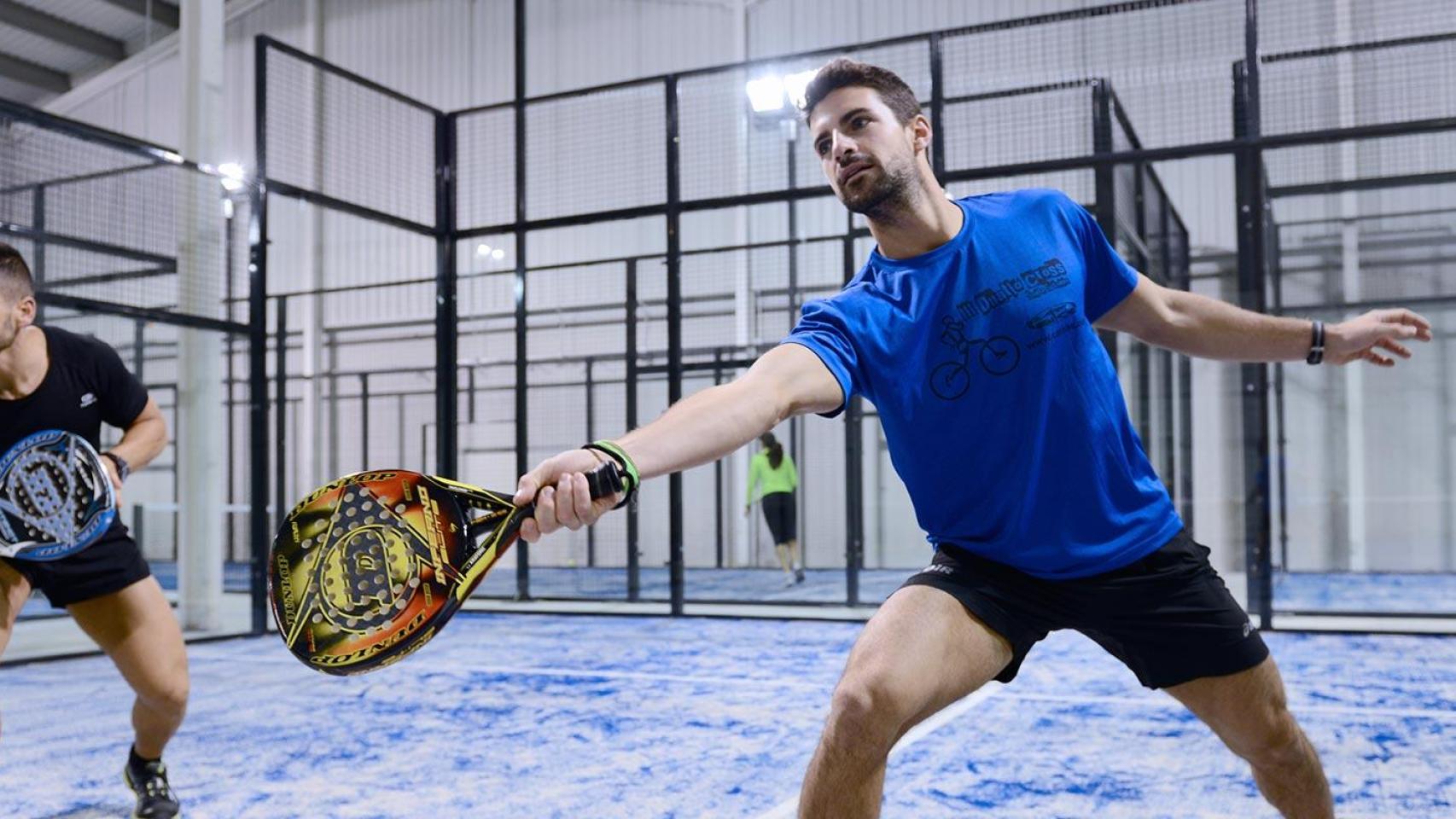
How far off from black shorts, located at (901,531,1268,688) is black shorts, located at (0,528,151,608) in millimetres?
2394

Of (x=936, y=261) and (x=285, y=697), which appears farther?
(x=285, y=697)

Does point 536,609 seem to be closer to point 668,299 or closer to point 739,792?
point 668,299

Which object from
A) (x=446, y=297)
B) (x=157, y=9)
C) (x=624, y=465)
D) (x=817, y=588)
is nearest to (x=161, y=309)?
(x=446, y=297)

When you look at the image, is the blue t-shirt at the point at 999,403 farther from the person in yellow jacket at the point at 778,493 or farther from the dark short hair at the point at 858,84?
the person in yellow jacket at the point at 778,493

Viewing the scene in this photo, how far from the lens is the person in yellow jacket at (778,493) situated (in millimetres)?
11750

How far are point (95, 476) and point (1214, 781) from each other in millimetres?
3492

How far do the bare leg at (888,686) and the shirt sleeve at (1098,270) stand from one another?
78cm

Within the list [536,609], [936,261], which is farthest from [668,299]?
[936,261]

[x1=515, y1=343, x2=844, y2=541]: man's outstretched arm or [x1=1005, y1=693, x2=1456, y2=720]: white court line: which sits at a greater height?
[x1=515, y1=343, x2=844, y2=541]: man's outstretched arm

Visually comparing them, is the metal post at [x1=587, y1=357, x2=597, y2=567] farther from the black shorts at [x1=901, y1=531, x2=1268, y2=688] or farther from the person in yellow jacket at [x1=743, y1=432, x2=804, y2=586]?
the black shorts at [x1=901, y1=531, x2=1268, y2=688]

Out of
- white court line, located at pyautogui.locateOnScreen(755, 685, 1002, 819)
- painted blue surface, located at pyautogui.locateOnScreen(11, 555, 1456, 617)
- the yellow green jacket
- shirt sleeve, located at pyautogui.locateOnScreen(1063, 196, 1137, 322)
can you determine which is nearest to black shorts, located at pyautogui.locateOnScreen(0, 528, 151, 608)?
white court line, located at pyautogui.locateOnScreen(755, 685, 1002, 819)

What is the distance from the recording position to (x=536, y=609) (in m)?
10.3

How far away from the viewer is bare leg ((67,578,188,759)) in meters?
3.59

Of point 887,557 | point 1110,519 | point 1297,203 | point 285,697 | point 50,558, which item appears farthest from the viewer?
point 887,557
